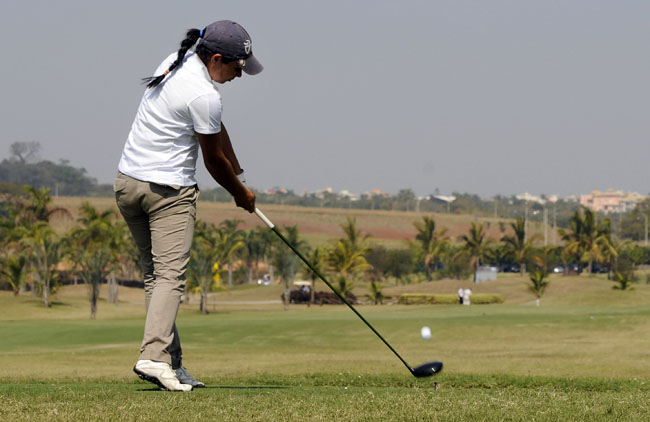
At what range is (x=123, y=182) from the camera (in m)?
6.54

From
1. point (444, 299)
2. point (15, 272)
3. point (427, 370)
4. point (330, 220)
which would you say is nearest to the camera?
point (427, 370)

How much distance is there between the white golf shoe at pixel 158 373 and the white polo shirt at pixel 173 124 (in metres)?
1.29

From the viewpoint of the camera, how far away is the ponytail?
6.44 meters

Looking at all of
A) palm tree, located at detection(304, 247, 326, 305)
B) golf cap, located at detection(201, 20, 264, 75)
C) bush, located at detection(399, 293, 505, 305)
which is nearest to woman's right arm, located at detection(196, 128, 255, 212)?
golf cap, located at detection(201, 20, 264, 75)

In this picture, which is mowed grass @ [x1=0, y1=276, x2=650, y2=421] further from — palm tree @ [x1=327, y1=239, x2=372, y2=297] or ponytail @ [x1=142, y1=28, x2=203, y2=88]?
palm tree @ [x1=327, y1=239, x2=372, y2=297]

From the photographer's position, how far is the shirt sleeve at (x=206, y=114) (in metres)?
6.22

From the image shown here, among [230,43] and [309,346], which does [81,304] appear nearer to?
[309,346]

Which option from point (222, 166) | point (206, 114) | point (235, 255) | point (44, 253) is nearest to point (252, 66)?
point (206, 114)

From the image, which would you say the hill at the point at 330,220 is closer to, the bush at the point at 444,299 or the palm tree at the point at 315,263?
the palm tree at the point at 315,263

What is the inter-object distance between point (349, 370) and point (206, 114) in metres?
9.74

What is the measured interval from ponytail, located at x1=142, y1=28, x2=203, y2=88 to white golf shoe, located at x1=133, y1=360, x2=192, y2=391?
1.97 meters

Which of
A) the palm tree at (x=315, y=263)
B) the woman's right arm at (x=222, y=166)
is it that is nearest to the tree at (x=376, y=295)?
the palm tree at (x=315, y=263)

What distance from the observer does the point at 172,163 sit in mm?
6477

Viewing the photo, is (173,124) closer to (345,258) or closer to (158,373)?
(158,373)
